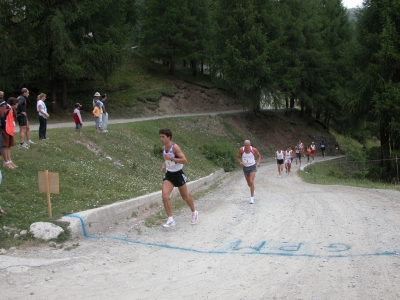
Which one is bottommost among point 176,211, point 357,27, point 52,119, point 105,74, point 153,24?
point 176,211

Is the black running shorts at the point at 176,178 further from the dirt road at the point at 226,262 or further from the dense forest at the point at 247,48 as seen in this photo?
the dense forest at the point at 247,48

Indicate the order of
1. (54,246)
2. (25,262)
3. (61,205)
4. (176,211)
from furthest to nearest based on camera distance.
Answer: (176,211) → (61,205) → (54,246) → (25,262)

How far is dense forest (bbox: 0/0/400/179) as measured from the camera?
29.1 metres

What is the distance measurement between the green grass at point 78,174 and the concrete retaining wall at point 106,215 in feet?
1.21

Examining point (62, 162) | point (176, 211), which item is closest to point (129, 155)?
point (62, 162)

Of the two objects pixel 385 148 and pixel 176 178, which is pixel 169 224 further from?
pixel 385 148

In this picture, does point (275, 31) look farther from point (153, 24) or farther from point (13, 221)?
point (13, 221)

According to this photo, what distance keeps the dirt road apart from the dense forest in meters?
22.2

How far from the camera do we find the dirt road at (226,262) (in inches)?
210

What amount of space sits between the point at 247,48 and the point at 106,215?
3246cm

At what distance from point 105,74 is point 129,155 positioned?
18.7 metres

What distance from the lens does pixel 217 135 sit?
1462 inches

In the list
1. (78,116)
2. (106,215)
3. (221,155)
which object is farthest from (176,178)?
(221,155)

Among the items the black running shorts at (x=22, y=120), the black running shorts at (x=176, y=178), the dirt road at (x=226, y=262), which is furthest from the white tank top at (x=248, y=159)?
the black running shorts at (x=22, y=120)
